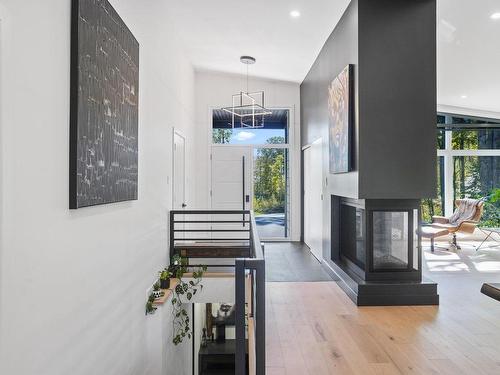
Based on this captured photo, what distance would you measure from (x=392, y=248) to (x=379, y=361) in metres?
1.59

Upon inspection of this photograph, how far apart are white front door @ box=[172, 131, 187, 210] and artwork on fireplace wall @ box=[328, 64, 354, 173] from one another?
7.08 feet

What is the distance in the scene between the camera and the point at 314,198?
640 centimetres

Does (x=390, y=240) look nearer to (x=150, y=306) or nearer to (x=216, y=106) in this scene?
(x=150, y=306)

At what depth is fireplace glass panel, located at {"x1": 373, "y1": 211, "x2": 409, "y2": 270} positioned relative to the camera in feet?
13.0

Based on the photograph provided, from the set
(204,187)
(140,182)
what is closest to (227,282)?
(140,182)

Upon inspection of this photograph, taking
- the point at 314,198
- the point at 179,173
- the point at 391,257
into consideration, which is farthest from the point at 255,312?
the point at 314,198

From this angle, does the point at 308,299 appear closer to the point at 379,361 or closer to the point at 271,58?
the point at 379,361

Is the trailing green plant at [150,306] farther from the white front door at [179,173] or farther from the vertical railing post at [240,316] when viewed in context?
the vertical railing post at [240,316]

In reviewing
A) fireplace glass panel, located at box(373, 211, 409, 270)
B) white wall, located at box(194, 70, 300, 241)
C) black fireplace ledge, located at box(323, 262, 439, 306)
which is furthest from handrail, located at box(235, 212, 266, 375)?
white wall, located at box(194, 70, 300, 241)

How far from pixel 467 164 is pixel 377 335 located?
22.3ft

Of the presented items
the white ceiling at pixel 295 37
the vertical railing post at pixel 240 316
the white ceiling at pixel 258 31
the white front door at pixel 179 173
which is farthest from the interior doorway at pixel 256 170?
the vertical railing post at pixel 240 316

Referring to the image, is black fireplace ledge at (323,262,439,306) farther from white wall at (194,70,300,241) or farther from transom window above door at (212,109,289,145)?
transom window above door at (212,109,289,145)

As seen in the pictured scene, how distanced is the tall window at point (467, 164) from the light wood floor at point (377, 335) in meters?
4.50

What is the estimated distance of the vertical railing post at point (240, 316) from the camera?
4.58 ft
